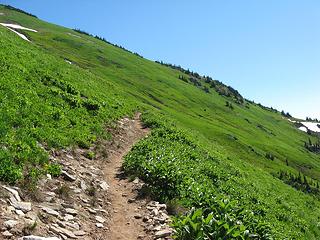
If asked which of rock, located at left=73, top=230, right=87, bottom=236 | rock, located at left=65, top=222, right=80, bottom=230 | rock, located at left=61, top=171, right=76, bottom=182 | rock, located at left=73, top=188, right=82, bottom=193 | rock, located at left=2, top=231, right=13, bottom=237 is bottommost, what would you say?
rock, located at left=73, top=230, right=87, bottom=236

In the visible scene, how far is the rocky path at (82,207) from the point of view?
1148 cm

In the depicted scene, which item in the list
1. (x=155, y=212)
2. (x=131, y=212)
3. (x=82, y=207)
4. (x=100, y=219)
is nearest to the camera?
(x=100, y=219)

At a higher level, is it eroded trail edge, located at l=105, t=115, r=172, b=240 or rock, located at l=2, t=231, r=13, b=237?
eroded trail edge, located at l=105, t=115, r=172, b=240

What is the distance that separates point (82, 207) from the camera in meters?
14.9

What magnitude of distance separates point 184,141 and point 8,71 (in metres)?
16.0

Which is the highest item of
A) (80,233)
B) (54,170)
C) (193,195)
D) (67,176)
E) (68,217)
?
(193,195)

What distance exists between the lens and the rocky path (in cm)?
1148

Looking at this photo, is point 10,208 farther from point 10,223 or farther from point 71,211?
point 71,211

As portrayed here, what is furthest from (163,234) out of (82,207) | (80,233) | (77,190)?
(77,190)

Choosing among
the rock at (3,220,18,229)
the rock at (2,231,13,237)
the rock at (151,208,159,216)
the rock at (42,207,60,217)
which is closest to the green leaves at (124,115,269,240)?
the rock at (151,208,159,216)

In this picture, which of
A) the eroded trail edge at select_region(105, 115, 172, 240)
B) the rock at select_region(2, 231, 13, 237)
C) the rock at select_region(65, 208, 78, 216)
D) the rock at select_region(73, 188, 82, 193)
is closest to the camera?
the rock at select_region(2, 231, 13, 237)

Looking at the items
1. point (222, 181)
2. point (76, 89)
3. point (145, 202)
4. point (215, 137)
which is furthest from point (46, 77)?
point (215, 137)

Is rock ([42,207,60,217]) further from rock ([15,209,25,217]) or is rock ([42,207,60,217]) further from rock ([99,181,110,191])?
rock ([99,181,110,191])

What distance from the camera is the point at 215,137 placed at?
303 ft
